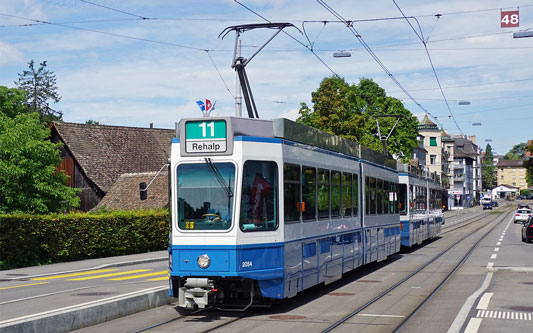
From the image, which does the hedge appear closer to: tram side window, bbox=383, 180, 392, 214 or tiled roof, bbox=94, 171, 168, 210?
tiled roof, bbox=94, 171, 168, 210

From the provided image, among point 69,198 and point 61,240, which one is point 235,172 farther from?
point 69,198

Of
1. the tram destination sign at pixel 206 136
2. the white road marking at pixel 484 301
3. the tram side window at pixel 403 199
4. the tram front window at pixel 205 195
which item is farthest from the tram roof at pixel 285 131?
the tram side window at pixel 403 199

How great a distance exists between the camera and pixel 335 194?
15094 millimetres

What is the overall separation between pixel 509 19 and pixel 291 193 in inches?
447

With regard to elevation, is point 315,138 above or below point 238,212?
above

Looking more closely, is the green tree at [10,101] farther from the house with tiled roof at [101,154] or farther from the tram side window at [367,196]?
the tram side window at [367,196]

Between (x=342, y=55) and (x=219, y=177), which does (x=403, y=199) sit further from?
(x=219, y=177)

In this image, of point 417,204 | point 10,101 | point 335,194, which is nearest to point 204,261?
point 335,194

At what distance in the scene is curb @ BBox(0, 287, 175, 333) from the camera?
30.8ft

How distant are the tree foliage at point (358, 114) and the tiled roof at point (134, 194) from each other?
1616cm

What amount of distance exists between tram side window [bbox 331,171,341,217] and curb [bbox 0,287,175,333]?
3859mm

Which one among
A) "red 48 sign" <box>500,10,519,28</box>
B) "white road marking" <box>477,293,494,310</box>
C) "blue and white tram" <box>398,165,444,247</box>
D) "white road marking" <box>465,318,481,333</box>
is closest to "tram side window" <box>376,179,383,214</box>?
"blue and white tram" <box>398,165,444,247</box>

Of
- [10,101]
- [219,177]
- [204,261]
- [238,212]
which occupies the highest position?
[10,101]

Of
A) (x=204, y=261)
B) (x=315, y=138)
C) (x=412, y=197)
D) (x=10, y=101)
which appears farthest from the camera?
(x=10, y=101)
